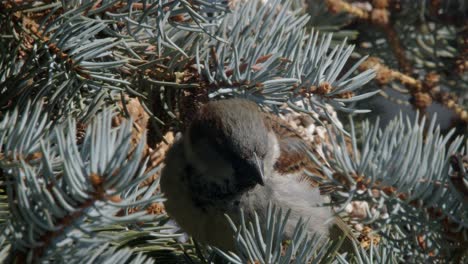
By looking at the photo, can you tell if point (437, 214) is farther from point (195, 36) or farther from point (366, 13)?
point (366, 13)

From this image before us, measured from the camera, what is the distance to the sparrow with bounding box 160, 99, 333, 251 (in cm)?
176

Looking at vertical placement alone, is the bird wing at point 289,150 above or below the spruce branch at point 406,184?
below

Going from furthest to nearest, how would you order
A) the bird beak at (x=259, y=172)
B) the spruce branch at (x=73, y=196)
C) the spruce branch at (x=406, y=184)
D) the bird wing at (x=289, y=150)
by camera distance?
the bird wing at (x=289, y=150)
the bird beak at (x=259, y=172)
the spruce branch at (x=406, y=184)
the spruce branch at (x=73, y=196)

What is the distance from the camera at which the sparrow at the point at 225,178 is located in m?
1.76

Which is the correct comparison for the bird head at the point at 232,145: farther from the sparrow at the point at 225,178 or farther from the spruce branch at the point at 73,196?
the spruce branch at the point at 73,196

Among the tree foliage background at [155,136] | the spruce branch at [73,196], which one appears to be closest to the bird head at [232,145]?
the tree foliage background at [155,136]

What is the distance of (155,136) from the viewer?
6.07 feet

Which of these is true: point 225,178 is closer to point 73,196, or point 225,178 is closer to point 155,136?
point 155,136

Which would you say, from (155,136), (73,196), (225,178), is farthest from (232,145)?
(73,196)

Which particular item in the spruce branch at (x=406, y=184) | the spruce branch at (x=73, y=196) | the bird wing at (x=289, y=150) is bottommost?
the bird wing at (x=289, y=150)

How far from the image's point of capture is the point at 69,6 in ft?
3.85

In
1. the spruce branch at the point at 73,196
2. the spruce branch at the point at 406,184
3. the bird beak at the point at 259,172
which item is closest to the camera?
the spruce branch at the point at 73,196

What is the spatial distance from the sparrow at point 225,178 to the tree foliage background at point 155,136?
87 millimetres

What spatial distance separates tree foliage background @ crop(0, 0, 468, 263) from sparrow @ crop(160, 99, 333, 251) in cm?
9
